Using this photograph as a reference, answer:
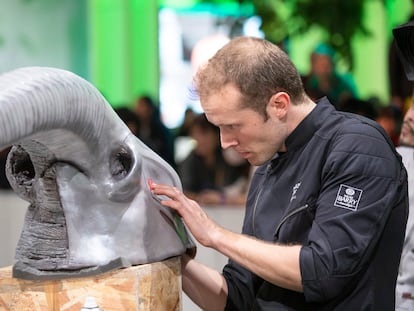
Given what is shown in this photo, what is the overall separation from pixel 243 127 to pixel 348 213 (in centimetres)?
29

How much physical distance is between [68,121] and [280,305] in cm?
65

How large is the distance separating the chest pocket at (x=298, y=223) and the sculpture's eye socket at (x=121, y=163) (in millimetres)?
370

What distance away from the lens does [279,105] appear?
2.10 metres

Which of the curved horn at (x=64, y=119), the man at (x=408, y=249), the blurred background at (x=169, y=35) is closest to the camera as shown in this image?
the curved horn at (x=64, y=119)

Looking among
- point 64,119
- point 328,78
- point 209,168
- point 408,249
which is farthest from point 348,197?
point 328,78

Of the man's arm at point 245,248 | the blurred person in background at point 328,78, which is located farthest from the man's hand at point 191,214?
the blurred person in background at point 328,78

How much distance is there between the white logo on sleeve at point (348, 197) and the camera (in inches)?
80.2

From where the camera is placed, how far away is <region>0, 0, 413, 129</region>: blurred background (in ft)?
21.8

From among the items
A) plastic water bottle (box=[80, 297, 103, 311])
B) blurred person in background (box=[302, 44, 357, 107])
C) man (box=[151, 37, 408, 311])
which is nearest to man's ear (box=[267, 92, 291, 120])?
man (box=[151, 37, 408, 311])

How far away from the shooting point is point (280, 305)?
7.08 ft

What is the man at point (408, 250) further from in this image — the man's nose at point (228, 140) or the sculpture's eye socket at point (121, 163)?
the sculpture's eye socket at point (121, 163)

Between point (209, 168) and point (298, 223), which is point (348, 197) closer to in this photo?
point (298, 223)

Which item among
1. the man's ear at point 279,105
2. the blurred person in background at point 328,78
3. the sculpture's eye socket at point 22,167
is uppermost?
the man's ear at point 279,105

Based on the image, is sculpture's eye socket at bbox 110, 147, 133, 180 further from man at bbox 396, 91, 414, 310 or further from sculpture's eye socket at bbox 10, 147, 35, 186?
man at bbox 396, 91, 414, 310
